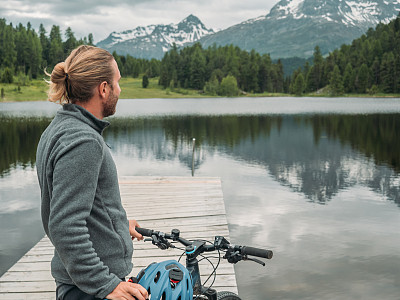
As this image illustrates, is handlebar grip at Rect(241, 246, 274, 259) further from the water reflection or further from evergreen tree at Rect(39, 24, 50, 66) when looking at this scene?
evergreen tree at Rect(39, 24, 50, 66)

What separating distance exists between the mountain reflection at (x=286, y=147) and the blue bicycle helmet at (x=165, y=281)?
15.2 m

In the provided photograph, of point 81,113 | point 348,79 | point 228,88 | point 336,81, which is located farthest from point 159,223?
point 336,81

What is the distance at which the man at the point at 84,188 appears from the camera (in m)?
1.96

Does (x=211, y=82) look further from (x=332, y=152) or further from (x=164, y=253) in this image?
(x=164, y=253)

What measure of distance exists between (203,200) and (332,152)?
20107 millimetres

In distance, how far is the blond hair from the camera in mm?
2123

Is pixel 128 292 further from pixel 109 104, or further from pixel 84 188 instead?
pixel 109 104

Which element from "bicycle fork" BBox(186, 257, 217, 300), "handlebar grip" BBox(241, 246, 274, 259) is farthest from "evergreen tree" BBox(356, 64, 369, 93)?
"handlebar grip" BBox(241, 246, 274, 259)

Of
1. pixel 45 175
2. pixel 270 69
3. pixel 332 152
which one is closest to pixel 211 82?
pixel 270 69

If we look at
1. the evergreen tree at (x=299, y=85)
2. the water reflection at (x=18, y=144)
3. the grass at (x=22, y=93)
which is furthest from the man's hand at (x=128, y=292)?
the evergreen tree at (x=299, y=85)

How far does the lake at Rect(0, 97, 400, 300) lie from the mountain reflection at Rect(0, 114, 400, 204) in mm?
82

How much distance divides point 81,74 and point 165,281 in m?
1.24

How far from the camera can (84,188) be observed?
1964mm

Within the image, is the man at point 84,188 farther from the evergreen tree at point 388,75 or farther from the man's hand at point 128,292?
the evergreen tree at point 388,75
